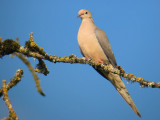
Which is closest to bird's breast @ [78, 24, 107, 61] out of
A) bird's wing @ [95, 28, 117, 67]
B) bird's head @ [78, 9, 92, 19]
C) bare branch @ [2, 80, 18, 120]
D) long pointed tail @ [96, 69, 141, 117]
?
bird's wing @ [95, 28, 117, 67]

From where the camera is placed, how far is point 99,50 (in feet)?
21.6

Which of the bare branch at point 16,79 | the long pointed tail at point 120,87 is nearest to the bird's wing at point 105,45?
the long pointed tail at point 120,87

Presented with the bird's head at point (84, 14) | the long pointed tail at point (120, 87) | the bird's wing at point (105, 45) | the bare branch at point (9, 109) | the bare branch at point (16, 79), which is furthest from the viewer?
the bird's head at point (84, 14)

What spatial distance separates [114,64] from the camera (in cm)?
676

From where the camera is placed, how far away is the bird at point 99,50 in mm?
6461

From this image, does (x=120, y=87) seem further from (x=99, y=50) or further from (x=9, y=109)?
(x=9, y=109)

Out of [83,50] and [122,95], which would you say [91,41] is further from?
[122,95]

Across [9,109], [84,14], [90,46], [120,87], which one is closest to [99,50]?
[90,46]

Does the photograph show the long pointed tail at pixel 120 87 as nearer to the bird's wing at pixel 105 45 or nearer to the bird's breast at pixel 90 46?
the bird's wing at pixel 105 45

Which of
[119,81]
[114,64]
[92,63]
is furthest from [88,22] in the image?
[92,63]

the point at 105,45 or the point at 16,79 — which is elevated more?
the point at 105,45

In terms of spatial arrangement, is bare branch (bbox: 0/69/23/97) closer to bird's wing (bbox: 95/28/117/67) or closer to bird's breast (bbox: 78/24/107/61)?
bird's breast (bbox: 78/24/107/61)

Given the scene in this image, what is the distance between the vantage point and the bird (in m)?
6.46

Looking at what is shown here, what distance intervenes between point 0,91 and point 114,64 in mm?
4401
